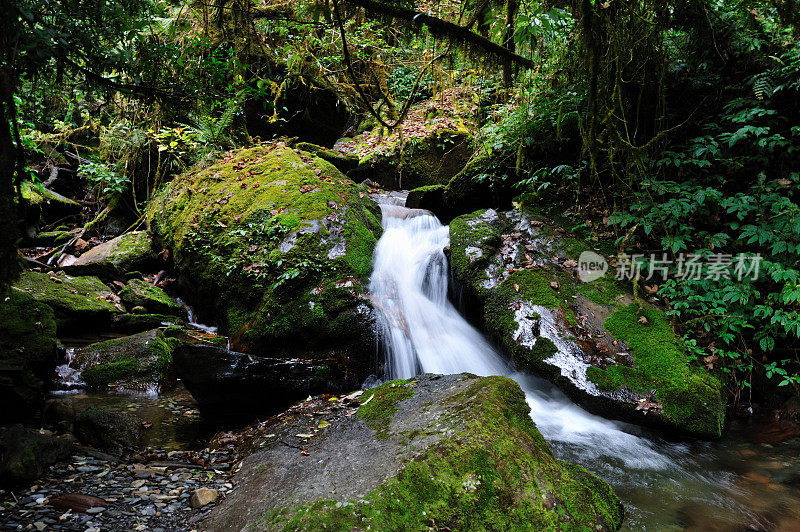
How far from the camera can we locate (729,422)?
4.73 metres

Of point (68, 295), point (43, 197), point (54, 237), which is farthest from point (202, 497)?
point (43, 197)

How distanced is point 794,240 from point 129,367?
323 inches

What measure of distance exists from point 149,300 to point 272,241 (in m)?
2.74

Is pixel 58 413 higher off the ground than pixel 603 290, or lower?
lower

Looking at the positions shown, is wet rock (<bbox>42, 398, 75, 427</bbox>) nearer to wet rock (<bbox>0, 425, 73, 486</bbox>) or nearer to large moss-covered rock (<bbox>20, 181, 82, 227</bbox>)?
wet rock (<bbox>0, 425, 73, 486</bbox>)

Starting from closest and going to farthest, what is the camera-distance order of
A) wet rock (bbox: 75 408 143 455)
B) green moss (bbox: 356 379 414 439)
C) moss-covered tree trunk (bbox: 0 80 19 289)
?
1. moss-covered tree trunk (bbox: 0 80 19 289)
2. green moss (bbox: 356 379 414 439)
3. wet rock (bbox: 75 408 143 455)

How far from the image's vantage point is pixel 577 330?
4.93 m

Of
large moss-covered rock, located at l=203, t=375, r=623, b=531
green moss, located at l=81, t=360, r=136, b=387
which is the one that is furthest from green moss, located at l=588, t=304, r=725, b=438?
green moss, located at l=81, t=360, r=136, b=387

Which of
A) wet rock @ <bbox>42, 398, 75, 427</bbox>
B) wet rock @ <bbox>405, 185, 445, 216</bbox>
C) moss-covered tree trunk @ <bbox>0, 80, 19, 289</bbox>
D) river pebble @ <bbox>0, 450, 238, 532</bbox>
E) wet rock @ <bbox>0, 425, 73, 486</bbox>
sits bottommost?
wet rock @ <bbox>42, 398, 75, 427</bbox>

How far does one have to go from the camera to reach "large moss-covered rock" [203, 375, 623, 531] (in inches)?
86.6

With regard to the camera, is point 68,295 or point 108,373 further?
point 68,295

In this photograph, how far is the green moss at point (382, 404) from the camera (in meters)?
3.16

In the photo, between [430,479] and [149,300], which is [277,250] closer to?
[149,300]

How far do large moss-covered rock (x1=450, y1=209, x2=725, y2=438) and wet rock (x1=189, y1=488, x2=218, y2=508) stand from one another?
3.52 metres
